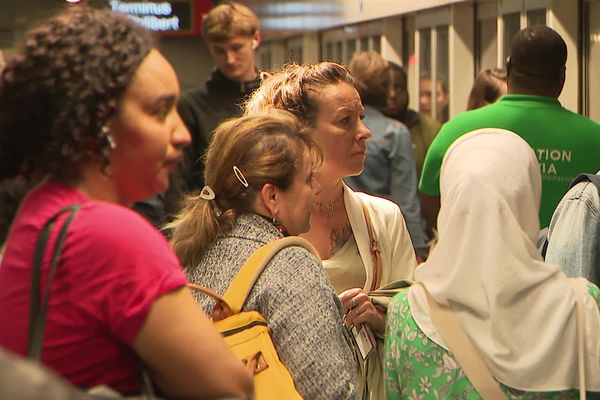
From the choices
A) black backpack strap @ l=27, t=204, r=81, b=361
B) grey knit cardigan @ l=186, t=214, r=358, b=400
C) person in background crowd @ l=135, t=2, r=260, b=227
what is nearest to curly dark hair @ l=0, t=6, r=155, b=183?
black backpack strap @ l=27, t=204, r=81, b=361

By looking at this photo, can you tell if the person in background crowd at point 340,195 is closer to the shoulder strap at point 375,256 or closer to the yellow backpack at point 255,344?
the shoulder strap at point 375,256

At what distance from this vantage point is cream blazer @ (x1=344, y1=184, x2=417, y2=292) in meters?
3.86

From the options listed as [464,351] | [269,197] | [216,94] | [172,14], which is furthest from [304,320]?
[172,14]

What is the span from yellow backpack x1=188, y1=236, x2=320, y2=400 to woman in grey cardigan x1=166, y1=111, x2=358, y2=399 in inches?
1.2

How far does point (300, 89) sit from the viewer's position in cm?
407

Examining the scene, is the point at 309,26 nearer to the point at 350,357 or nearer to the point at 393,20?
the point at 393,20

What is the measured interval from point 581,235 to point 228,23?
3.20 metres

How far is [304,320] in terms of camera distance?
283 cm

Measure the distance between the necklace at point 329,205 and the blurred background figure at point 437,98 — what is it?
537 cm

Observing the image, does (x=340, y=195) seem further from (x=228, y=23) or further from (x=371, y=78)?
(x=371, y=78)

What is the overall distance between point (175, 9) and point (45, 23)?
15.3 m

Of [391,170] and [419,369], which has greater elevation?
[391,170]

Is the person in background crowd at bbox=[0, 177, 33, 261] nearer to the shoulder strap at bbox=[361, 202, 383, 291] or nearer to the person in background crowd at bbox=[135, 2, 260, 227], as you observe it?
the shoulder strap at bbox=[361, 202, 383, 291]

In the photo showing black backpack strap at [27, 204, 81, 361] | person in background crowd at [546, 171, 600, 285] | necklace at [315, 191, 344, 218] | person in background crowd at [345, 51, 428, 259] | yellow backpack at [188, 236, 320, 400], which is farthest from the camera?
person in background crowd at [345, 51, 428, 259]
